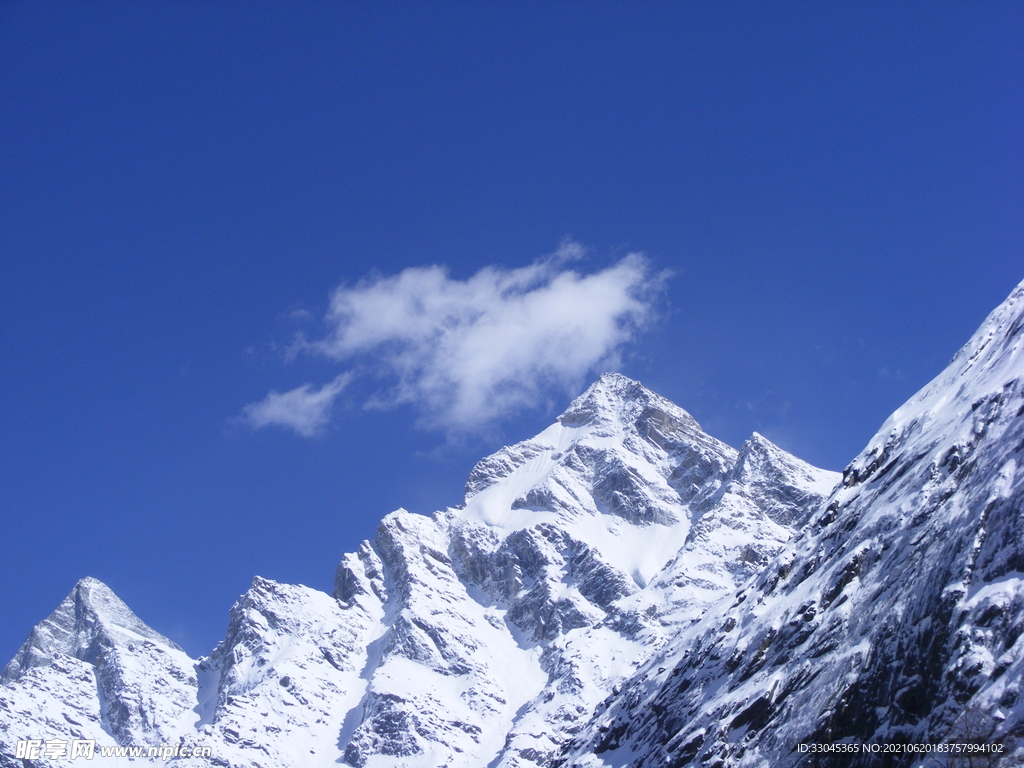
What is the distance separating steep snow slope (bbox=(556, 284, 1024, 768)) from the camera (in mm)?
64625

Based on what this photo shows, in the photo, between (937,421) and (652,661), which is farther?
(652,661)

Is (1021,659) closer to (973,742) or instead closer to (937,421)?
(973,742)

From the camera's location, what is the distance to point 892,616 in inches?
2965

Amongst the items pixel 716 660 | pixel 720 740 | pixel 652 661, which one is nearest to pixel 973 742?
pixel 720 740

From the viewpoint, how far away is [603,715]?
141 m

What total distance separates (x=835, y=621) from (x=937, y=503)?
13049 millimetres

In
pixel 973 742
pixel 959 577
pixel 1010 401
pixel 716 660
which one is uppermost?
pixel 1010 401

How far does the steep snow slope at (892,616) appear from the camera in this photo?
64625 millimetres

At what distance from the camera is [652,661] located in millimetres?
140750

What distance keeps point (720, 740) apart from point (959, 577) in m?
31.4

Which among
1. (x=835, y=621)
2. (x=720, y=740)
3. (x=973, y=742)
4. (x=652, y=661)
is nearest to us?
(x=973, y=742)

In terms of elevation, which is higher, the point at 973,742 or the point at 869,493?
Answer: the point at 869,493

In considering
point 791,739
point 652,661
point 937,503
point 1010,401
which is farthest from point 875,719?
point 652,661

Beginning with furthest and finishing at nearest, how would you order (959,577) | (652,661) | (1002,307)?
1. (652,661)
2. (1002,307)
3. (959,577)
